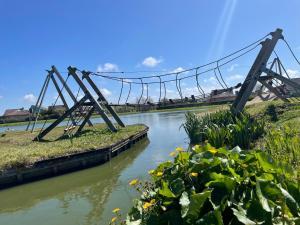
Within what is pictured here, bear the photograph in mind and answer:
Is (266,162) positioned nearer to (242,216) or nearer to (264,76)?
(242,216)

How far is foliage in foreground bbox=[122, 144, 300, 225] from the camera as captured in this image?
3771 millimetres

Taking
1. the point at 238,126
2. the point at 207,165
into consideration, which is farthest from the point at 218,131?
the point at 207,165

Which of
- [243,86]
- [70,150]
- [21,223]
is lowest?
[21,223]

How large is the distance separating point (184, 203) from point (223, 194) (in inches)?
17.0

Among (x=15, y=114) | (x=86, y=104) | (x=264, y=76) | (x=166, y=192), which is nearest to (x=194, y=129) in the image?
(x=264, y=76)

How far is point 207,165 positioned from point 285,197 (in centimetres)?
89

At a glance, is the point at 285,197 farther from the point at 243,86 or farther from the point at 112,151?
the point at 243,86

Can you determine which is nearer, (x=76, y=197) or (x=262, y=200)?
(x=262, y=200)

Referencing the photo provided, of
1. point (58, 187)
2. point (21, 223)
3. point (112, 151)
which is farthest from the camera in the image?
point (112, 151)

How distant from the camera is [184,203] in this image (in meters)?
3.85

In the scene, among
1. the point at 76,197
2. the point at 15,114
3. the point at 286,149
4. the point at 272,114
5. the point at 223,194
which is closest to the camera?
the point at 223,194

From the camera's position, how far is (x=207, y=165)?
4320 millimetres

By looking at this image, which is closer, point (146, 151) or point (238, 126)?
point (238, 126)

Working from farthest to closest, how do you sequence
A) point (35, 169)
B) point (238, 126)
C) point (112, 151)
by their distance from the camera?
point (112, 151), point (35, 169), point (238, 126)
